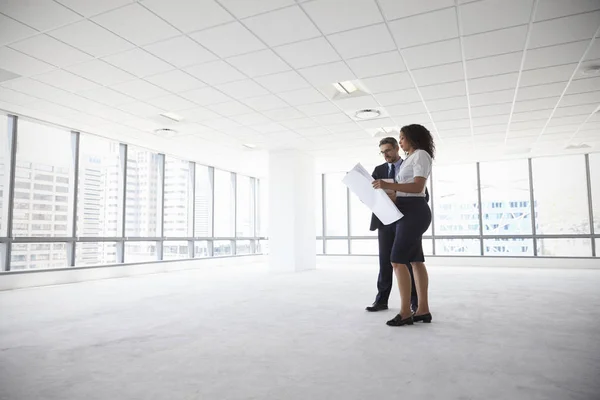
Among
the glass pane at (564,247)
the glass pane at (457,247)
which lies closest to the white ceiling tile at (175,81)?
the glass pane at (457,247)

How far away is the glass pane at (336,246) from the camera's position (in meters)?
13.1

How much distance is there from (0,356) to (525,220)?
1174 cm

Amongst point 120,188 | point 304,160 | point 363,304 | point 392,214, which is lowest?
point 363,304

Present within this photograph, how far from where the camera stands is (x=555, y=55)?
4.63 meters

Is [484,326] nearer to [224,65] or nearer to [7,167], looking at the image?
[224,65]

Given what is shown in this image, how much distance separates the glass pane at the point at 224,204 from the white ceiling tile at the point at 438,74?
8.03 m

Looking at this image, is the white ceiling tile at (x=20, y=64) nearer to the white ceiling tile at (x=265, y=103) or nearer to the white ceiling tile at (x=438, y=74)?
the white ceiling tile at (x=265, y=103)

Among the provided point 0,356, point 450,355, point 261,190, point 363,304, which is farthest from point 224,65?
point 261,190

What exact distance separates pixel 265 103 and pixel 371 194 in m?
3.56

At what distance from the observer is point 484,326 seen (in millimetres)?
3061

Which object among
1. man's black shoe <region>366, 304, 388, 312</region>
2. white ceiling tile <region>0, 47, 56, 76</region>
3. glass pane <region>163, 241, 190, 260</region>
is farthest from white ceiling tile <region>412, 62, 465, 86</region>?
glass pane <region>163, 241, 190, 260</region>

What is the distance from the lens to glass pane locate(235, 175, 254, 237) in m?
13.0

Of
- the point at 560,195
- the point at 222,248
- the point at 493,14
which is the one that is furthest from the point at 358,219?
the point at 493,14

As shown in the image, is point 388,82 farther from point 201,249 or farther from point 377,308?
point 201,249
